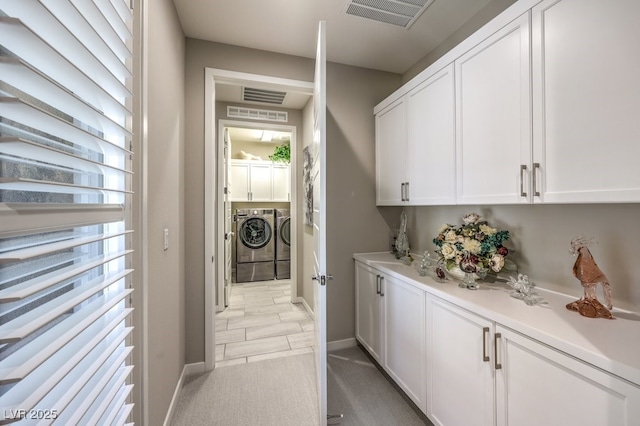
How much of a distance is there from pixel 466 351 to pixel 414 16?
222 centimetres

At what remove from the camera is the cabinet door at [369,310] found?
218 centimetres

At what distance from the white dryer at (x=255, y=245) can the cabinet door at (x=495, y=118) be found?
151 inches

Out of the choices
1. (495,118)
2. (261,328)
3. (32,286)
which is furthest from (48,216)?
(261,328)

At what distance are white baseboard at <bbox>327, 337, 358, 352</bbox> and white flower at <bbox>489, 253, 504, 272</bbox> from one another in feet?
5.20

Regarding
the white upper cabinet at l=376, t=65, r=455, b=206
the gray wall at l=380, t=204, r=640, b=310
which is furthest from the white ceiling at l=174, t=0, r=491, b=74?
the gray wall at l=380, t=204, r=640, b=310

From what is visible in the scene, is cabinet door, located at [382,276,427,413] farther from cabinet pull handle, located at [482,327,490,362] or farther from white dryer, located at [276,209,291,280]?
white dryer, located at [276,209,291,280]

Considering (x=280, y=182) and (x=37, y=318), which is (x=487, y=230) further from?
(x=280, y=182)

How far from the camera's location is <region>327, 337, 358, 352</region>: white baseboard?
8.29 ft

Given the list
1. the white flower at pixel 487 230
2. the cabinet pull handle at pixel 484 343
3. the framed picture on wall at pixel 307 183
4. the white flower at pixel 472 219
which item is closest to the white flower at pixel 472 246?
the white flower at pixel 487 230

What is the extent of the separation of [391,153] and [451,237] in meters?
1.02

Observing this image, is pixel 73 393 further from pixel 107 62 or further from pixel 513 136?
pixel 513 136

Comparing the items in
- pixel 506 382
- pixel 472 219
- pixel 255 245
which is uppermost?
pixel 472 219

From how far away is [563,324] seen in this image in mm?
1060

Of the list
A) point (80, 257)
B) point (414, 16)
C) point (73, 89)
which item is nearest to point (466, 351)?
point (80, 257)
